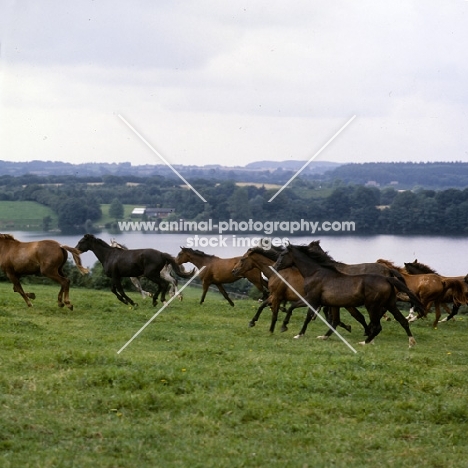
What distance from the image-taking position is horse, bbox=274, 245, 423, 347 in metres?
14.9

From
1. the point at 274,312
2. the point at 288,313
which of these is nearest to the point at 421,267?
the point at 288,313

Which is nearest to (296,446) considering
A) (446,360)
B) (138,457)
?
(138,457)

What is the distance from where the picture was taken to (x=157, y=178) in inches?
1857

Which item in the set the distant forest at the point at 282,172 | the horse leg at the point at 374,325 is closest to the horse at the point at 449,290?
the horse leg at the point at 374,325

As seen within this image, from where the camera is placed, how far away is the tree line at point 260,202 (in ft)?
126

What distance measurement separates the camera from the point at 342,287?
49.5 feet

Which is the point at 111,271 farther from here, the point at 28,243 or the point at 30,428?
the point at 30,428

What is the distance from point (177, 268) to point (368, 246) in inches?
723

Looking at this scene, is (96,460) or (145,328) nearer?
(96,460)

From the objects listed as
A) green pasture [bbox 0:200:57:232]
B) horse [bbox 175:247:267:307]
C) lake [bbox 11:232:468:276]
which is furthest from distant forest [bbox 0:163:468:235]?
horse [bbox 175:247:267:307]

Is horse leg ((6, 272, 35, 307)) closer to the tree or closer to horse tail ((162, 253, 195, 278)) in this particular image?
horse tail ((162, 253, 195, 278))

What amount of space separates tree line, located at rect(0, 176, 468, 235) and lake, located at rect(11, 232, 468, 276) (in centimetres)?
100

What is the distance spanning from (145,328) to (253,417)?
7140 mm

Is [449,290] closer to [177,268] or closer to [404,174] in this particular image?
[177,268]
